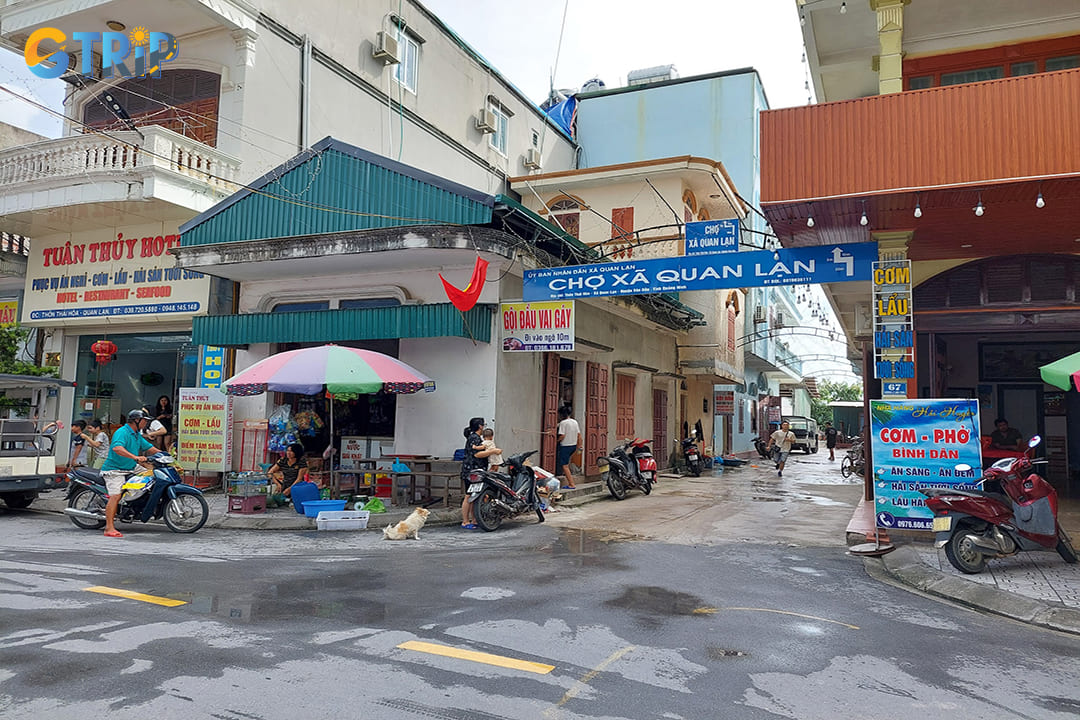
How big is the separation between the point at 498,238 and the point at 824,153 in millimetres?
4963

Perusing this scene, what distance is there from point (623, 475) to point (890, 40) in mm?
8403

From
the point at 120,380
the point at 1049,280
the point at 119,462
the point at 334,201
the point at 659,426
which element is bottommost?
the point at 119,462

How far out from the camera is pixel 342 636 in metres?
4.93

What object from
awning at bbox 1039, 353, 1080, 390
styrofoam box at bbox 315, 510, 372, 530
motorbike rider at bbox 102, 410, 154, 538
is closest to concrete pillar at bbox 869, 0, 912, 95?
awning at bbox 1039, 353, 1080, 390

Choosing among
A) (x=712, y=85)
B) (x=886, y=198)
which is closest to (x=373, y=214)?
(x=886, y=198)

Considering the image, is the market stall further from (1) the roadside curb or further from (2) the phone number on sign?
(1) the roadside curb

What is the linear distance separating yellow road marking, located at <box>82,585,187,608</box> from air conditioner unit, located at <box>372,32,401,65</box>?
14.5 meters

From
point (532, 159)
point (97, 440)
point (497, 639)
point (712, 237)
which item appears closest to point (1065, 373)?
point (712, 237)

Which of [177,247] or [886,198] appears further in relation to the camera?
[177,247]

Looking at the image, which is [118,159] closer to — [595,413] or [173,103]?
[173,103]

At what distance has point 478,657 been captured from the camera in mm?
4516

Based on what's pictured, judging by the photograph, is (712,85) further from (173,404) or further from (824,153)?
(173,404)

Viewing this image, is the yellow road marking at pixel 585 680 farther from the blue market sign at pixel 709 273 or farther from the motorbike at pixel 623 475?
the motorbike at pixel 623 475

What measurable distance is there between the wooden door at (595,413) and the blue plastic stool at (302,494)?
6.44m
